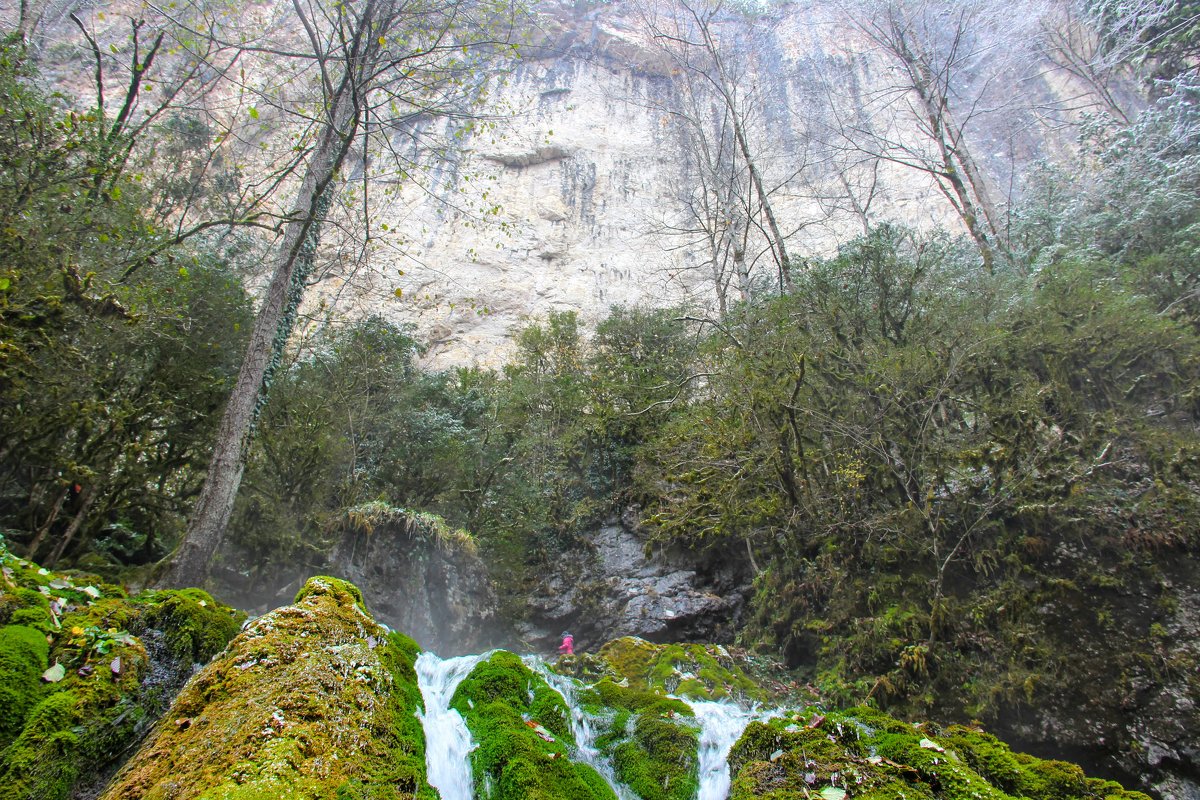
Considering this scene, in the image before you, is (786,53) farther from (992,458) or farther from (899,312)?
(992,458)

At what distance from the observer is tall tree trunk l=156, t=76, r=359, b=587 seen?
5672mm

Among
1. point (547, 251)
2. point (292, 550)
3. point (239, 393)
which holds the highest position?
point (547, 251)

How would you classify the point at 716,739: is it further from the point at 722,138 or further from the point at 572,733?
the point at 722,138

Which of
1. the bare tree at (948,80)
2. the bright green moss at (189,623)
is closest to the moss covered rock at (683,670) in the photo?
the bright green moss at (189,623)

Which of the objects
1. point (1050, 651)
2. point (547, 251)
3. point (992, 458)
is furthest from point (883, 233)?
point (547, 251)

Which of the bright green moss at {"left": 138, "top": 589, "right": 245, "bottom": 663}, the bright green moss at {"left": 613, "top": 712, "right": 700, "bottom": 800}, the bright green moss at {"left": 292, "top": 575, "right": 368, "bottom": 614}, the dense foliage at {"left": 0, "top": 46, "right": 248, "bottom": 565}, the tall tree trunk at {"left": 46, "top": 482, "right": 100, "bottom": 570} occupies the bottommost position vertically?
the bright green moss at {"left": 613, "top": 712, "right": 700, "bottom": 800}

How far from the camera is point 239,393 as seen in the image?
6254mm

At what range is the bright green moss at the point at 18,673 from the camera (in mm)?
2505

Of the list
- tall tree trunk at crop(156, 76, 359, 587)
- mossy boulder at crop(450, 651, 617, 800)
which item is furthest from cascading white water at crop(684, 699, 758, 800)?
tall tree trunk at crop(156, 76, 359, 587)

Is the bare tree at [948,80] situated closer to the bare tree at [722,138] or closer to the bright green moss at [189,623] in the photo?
the bare tree at [722,138]

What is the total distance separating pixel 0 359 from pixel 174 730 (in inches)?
182

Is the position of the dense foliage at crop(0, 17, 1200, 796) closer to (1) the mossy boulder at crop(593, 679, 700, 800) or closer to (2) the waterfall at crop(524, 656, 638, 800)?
(1) the mossy boulder at crop(593, 679, 700, 800)

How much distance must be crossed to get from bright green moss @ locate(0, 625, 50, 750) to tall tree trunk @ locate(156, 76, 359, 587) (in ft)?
9.17

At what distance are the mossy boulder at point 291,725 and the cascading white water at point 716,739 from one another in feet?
6.77
